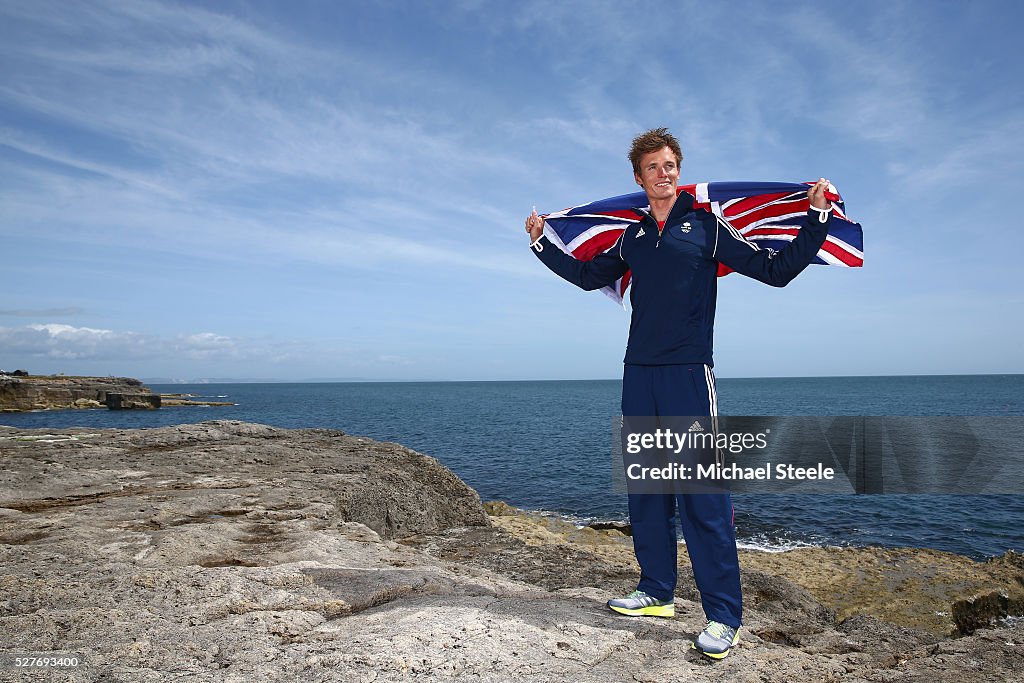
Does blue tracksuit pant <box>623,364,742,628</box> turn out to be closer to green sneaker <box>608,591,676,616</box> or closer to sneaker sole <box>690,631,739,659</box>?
green sneaker <box>608,591,676,616</box>

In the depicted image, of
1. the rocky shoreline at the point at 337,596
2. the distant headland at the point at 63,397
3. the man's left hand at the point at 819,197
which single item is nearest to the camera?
→ the rocky shoreline at the point at 337,596

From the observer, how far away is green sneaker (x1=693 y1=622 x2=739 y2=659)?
3387mm

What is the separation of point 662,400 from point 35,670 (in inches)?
144

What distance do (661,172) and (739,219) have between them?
957 millimetres

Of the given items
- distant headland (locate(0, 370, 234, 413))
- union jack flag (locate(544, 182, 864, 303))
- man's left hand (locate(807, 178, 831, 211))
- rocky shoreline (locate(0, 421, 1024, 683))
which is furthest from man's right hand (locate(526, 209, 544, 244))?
distant headland (locate(0, 370, 234, 413))

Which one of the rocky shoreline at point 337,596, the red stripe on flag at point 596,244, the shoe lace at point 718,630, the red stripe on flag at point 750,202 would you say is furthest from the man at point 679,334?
the red stripe on flag at point 596,244

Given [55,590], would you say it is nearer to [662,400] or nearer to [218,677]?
[218,677]

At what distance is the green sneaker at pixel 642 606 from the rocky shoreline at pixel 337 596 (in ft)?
0.33

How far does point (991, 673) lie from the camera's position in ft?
10.4

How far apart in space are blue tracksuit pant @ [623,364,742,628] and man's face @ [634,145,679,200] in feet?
4.15

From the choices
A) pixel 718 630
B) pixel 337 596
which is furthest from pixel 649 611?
pixel 337 596

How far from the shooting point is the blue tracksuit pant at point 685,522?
3.71m

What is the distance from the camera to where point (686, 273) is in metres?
3.95

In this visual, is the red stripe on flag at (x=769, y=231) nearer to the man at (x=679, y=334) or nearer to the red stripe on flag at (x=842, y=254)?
the red stripe on flag at (x=842, y=254)
